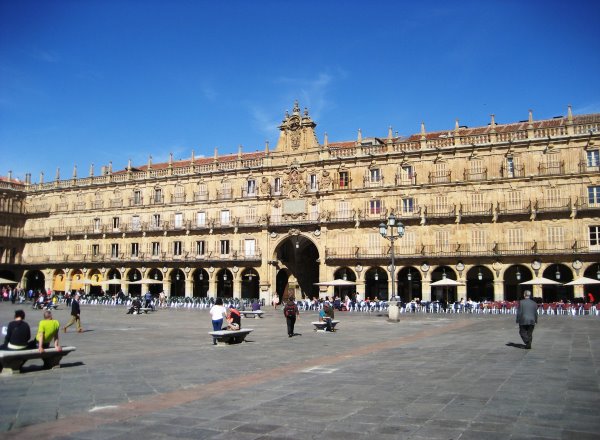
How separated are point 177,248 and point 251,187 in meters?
9.69

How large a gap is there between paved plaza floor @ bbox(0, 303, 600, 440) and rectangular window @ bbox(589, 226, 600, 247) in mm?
27470

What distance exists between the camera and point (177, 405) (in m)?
8.26

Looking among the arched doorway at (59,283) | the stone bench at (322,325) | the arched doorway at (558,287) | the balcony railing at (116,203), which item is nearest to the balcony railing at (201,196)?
the balcony railing at (116,203)

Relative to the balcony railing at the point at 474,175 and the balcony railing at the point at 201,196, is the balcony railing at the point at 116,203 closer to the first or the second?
the balcony railing at the point at 201,196

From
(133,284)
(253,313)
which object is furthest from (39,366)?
(133,284)

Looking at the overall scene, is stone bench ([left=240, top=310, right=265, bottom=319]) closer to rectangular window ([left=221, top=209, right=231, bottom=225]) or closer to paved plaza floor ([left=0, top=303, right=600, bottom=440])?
paved plaza floor ([left=0, top=303, right=600, bottom=440])

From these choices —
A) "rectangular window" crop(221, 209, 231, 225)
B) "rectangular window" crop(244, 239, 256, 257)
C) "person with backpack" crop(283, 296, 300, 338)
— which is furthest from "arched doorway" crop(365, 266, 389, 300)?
"person with backpack" crop(283, 296, 300, 338)

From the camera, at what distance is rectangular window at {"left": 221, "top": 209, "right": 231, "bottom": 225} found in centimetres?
5403

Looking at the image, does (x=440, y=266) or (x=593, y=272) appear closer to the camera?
(x=593, y=272)

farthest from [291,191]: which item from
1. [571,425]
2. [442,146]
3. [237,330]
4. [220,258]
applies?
[571,425]

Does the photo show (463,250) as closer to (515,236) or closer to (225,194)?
(515,236)

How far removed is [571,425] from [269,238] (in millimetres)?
45362

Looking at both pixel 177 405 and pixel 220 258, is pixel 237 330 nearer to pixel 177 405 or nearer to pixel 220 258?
pixel 177 405

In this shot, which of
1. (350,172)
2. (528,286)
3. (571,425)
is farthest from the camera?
(350,172)
